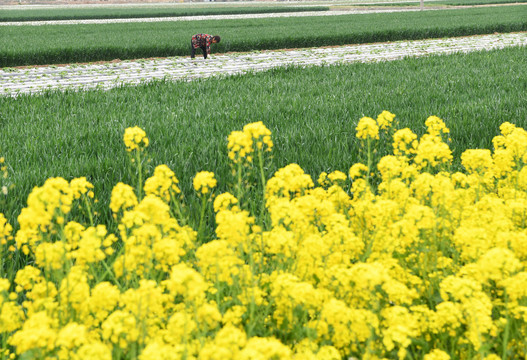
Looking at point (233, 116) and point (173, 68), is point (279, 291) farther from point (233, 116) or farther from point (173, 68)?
point (173, 68)

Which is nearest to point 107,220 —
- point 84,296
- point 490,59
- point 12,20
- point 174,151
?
point 174,151

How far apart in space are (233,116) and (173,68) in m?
7.02

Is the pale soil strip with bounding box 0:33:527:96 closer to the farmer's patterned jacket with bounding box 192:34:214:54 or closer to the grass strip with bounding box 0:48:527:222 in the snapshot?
the farmer's patterned jacket with bounding box 192:34:214:54

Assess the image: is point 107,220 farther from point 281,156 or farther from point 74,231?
point 281,156

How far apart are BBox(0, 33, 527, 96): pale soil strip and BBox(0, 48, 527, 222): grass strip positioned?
69.1 inches

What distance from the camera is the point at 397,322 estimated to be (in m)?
1.69

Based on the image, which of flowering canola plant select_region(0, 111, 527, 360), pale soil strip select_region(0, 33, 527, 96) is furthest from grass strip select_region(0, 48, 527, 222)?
pale soil strip select_region(0, 33, 527, 96)

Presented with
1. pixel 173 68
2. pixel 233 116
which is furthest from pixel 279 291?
pixel 173 68

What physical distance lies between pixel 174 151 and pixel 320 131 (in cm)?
163

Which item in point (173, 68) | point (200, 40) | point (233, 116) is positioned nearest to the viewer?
point (233, 116)

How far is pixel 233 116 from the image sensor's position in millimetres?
6145

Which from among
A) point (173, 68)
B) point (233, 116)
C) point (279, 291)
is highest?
point (173, 68)

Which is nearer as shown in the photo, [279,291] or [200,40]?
[279,291]

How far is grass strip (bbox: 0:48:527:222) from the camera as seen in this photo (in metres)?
4.47
